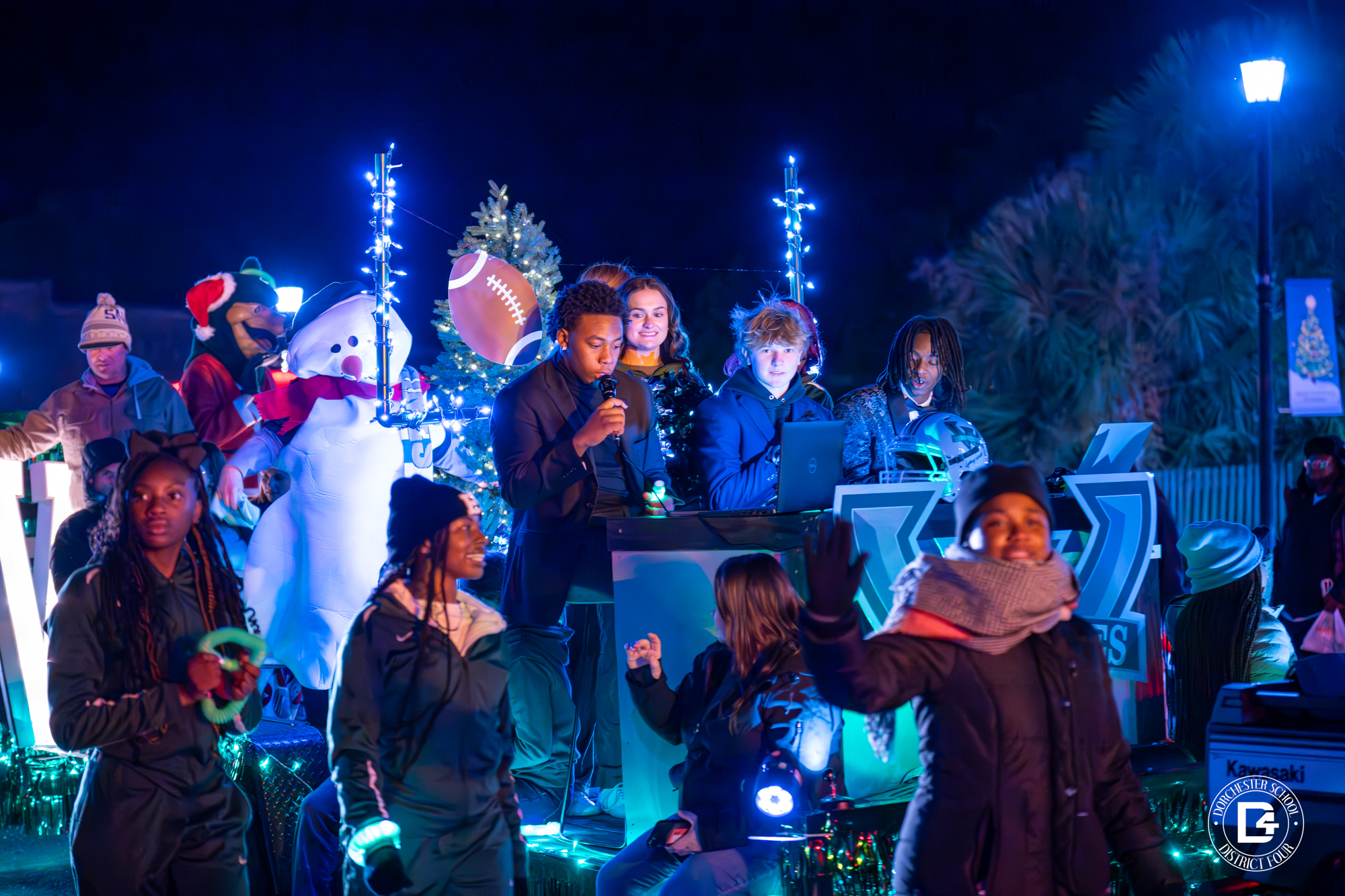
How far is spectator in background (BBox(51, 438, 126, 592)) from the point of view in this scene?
191 inches

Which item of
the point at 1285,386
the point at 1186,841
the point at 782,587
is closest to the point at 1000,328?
the point at 1285,386

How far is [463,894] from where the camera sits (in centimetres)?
338

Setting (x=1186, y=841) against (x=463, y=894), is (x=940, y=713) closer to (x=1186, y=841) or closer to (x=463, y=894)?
(x=463, y=894)

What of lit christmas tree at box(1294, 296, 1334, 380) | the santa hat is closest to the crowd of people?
the santa hat

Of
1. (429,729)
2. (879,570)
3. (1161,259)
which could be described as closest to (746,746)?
(429,729)

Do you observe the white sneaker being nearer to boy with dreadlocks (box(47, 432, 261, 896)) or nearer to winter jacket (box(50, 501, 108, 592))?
boy with dreadlocks (box(47, 432, 261, 896))

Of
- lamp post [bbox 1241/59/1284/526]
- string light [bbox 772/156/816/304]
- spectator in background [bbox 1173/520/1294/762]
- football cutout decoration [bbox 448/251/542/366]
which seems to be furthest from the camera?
lamp post [bbox 1241/59/1284/526]

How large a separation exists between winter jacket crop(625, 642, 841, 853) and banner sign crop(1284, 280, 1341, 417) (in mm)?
11493

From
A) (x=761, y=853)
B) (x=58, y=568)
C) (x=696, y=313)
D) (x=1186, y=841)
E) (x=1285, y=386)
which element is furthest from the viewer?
(x=696, y=313)

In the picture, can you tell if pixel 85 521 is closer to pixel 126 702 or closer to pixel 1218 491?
pixel 126 702

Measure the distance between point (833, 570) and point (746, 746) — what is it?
1359mm

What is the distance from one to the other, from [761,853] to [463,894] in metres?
1.08

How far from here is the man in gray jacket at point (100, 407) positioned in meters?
6.77

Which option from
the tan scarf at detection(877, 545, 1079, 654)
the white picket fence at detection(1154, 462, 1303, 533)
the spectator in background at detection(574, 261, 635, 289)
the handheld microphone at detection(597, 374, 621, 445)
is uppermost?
the spectator in background at detection(574, 261, 635, 289)
